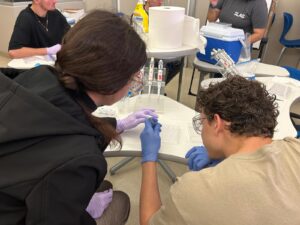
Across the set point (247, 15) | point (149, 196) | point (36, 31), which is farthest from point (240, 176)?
point (247, 15)

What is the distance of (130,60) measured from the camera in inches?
31.2

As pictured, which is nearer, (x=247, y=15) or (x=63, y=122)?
(x=63, y=122)

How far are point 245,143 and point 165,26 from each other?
3.62 feet

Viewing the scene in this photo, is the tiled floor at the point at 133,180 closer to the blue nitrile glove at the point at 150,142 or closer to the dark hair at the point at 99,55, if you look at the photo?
the blue nitrile glove at the point at 150,142

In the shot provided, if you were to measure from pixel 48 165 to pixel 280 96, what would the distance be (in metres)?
1.51

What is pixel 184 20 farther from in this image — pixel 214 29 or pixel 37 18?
pixel 37 18

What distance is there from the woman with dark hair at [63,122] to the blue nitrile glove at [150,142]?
10.7 inches

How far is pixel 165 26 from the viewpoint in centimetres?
173

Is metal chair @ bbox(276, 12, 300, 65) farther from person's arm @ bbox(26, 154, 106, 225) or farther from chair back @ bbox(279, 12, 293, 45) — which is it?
person's arm @ bbox(26, 154, 106, 225)

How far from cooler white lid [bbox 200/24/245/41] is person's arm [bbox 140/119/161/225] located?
44.5 inches

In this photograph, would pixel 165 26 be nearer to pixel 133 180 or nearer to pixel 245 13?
pixel 133 180

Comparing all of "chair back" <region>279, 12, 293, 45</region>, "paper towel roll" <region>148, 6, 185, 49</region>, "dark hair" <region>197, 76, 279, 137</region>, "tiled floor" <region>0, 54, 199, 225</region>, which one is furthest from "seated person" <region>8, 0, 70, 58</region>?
"chair back" <region>279, 12, 293, 45</region>

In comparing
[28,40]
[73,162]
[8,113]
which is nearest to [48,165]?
[73,162]

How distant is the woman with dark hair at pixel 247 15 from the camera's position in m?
2.69
